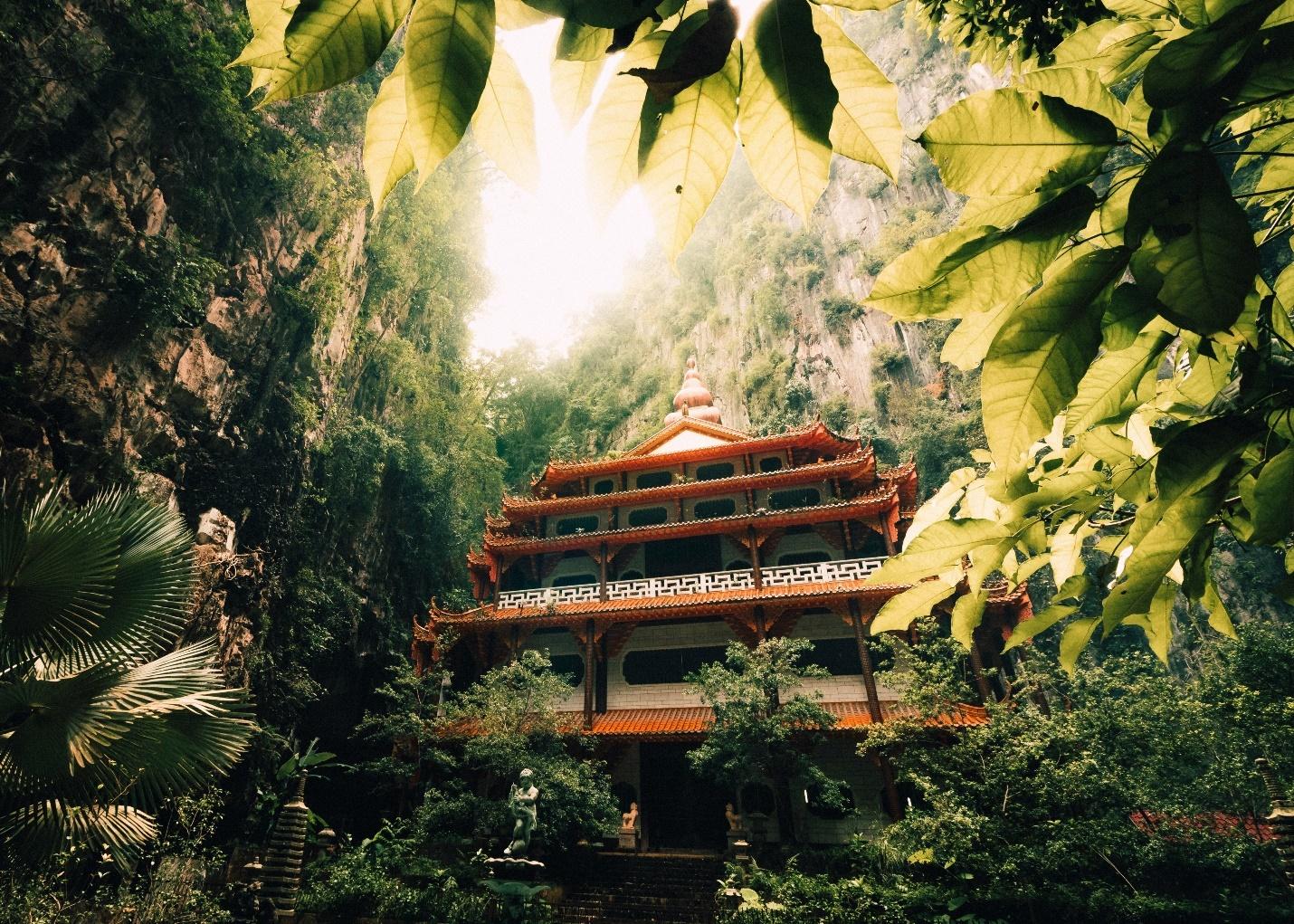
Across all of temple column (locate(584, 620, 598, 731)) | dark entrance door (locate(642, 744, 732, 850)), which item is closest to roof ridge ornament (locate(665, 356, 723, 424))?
temple column (locate(584, 620, 598, 731))

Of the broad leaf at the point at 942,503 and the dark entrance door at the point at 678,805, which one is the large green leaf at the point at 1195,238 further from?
the dark entrance door at the point at 678,805

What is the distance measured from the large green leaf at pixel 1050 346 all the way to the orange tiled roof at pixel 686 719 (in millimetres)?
11733

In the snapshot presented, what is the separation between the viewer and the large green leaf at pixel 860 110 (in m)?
0.66

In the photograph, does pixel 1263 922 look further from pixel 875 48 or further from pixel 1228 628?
pixel 875 48

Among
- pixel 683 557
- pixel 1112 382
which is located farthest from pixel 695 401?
pixel 1112 382

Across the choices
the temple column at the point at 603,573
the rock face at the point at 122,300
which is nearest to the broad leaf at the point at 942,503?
the rock face at the point at 122,300

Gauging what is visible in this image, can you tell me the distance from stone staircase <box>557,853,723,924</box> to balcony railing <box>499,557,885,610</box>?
5.23 meters

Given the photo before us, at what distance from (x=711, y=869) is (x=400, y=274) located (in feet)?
61.6

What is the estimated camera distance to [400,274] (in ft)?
69.0

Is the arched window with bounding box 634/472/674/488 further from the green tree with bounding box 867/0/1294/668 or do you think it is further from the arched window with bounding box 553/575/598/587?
the green tree with bounding box 867/0/1294/668

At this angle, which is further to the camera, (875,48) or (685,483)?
(875,48)

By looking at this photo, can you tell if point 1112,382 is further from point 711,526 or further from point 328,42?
point 711,526

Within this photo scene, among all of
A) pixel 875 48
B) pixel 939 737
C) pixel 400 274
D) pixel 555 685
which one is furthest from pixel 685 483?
pixel 875 48

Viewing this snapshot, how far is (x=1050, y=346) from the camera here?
0.63 metres
